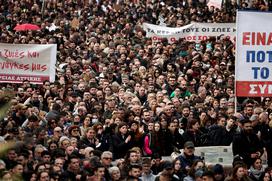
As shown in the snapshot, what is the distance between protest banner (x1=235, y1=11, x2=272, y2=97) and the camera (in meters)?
14.2

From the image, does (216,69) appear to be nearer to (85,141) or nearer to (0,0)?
(85,141)

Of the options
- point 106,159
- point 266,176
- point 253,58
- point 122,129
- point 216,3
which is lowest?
point 266,176

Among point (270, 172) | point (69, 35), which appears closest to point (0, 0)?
point (69, 35)

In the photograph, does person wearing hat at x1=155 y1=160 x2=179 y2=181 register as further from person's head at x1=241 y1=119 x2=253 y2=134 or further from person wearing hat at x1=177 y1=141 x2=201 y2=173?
person's head at x1=241 y1=119 x2=253 y2=134

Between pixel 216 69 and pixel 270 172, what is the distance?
954cm

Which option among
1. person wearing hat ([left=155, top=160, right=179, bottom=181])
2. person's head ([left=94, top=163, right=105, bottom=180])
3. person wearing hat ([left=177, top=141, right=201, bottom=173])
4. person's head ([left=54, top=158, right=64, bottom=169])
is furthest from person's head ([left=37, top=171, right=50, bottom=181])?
person wearing hat ([left=177, top=141, right=201, bottom=173])

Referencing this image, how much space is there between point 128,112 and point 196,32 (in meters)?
11.2

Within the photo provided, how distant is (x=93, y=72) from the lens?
2088 cm

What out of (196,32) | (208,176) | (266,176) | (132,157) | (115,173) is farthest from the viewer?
(196,32)

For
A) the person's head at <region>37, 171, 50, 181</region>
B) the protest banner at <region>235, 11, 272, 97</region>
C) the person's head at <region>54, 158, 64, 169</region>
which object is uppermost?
the protest banner at <region>235, 11, 272, 97</region>

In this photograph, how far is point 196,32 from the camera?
25.4m

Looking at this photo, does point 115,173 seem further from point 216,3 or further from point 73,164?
point 216,3

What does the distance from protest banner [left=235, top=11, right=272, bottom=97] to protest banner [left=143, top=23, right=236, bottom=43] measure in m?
10.7

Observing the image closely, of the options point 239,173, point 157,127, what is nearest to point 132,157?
point 239,173
